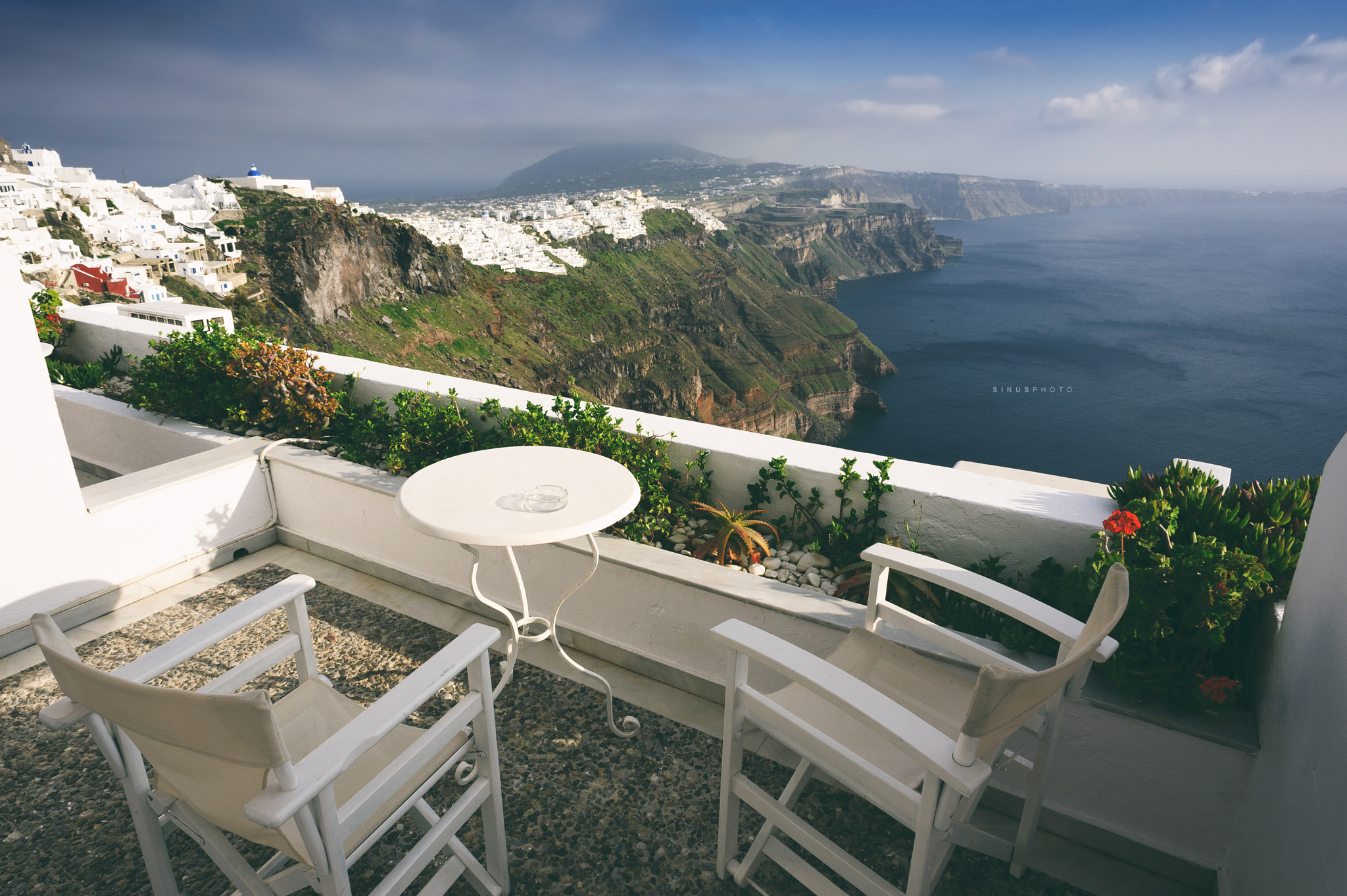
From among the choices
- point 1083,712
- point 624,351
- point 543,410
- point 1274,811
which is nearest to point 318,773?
point 1083,712

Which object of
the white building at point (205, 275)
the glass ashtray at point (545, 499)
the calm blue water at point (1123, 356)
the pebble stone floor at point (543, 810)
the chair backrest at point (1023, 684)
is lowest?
the calm blue water at point (1123, 356)

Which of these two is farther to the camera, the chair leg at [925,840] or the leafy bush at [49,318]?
the leafy bush at [49,318]

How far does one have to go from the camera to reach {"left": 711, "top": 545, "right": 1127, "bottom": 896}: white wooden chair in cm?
105

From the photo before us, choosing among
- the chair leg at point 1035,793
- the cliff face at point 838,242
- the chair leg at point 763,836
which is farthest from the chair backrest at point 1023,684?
the cliff face at point 838,242

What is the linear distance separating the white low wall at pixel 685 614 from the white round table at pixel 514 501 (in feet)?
0.90

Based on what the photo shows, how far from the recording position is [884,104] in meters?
166

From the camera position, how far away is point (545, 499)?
1855 mm

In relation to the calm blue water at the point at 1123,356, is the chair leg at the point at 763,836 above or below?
above

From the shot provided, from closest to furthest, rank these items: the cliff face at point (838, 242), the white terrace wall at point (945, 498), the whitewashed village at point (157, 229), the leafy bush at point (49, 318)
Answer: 1. the white terrace wall at point (945, 498)
2. the leafy bush at point (49, 318)
3. the whitewashed village at point (157, 229)
4. the cliff face at point (838, 242)

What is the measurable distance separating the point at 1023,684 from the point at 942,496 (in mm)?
1394

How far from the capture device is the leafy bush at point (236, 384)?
11.6ft

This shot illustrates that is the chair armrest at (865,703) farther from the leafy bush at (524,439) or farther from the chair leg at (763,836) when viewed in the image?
the leafy bush at (524,439)

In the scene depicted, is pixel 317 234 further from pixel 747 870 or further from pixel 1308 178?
pixel 1308 178

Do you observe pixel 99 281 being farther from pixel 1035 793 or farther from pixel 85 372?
pixel 1035 793
